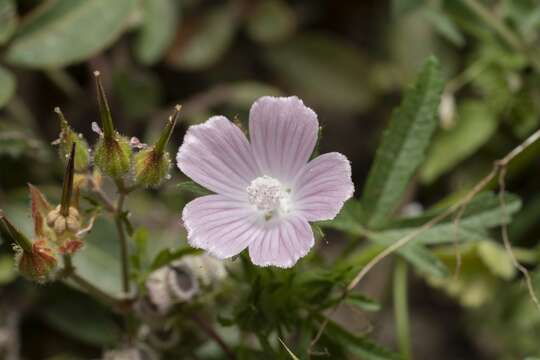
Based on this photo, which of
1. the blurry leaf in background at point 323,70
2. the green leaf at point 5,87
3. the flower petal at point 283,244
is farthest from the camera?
the blurry leaf in background at point 323,70

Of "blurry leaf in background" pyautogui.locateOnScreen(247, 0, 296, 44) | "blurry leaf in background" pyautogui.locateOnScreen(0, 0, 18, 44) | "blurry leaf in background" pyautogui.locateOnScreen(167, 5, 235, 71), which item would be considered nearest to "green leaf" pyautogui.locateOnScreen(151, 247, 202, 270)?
"blurry leaf in background" pyautogui.locateOnScreen(0, 0, 18, 44)

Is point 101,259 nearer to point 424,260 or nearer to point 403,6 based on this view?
point 424,260

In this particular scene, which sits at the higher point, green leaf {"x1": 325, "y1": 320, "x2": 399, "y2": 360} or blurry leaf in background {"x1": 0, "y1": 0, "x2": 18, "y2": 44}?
blurry leaf in background {"x1": 0, "y1": 0, "x2": 18, "y2": 44}

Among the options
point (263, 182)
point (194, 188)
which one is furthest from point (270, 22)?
point (194, 188)

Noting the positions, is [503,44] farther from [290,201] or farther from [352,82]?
[290,201]

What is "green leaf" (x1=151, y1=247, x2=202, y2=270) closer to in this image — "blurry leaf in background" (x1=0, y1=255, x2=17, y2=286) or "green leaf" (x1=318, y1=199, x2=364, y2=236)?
"green leaf" (x1=318, y1=199, x2=364, y2=236)

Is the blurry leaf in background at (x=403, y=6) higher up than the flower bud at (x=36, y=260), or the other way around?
the blurry leaf in background at (x=403, y=6)

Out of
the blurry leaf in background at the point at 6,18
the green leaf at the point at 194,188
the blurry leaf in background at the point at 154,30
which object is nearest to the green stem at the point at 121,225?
the green leaf at the point at 194,188

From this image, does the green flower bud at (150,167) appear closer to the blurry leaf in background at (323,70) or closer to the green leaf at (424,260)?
the green leaf at (424,260)
